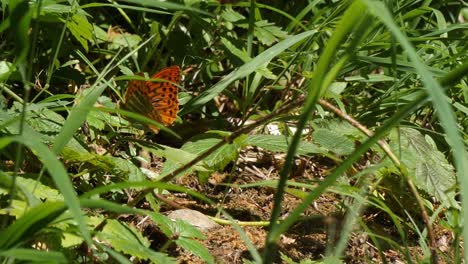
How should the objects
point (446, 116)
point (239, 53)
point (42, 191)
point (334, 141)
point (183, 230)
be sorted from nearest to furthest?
point (446, 116)
point (42, 191)
point (183, 230)
point (334, 141)
point (239, 53)

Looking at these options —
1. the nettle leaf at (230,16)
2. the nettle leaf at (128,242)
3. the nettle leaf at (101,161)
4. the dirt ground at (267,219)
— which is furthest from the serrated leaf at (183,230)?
the nettle leaf at (230,16)

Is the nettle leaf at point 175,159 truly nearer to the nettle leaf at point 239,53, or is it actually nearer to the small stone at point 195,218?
the small stone at point 195,218

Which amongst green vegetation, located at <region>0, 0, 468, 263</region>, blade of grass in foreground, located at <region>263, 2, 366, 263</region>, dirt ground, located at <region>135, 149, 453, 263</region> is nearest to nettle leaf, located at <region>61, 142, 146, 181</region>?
green vegetation, located at <region>0, 0, 468, 263</region>

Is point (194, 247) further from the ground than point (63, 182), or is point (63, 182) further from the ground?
point (63, 182)

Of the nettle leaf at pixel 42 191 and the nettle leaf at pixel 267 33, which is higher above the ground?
the nettle leaf at pixel 267 33

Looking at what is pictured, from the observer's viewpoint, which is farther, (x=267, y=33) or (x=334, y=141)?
(x=267, y=33)

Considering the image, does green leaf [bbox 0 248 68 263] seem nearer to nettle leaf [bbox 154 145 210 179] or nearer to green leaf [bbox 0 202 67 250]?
green leaf [bbox 0 202 67 250]

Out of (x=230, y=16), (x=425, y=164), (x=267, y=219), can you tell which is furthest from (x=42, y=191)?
(x=230, y=16)

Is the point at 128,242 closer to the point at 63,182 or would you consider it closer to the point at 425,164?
the point at 63,182
